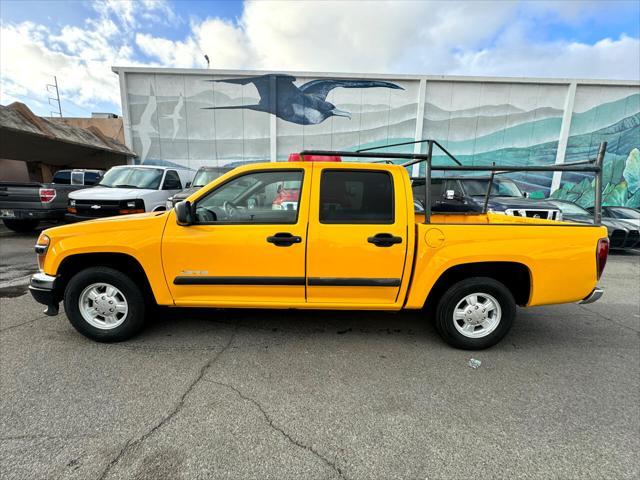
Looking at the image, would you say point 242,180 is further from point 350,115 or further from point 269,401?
point 350,115

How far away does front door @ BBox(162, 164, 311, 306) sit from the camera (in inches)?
114

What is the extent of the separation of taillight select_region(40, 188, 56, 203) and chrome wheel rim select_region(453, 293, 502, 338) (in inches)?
364

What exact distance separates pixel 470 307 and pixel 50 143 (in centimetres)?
1571

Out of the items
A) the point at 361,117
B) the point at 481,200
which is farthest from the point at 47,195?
the point at 361,117

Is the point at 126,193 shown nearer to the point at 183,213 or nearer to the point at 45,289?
the point at 45,289

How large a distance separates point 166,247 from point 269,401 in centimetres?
163

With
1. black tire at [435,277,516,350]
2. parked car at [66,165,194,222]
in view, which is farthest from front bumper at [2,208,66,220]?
black tire at [435,277,516,350]

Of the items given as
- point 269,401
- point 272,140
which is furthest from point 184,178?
point 269,401

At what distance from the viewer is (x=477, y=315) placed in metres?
3.07

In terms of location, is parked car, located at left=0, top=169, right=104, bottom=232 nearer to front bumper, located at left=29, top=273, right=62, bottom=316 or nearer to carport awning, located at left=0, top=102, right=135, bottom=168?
carport awning, located at left=0, top=102, right=135, bottom=168

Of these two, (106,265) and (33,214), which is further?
(33,214)

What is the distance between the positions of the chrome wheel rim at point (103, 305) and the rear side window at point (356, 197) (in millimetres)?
2129

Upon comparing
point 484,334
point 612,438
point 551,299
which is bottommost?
point 612,438

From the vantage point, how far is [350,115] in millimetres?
13375
